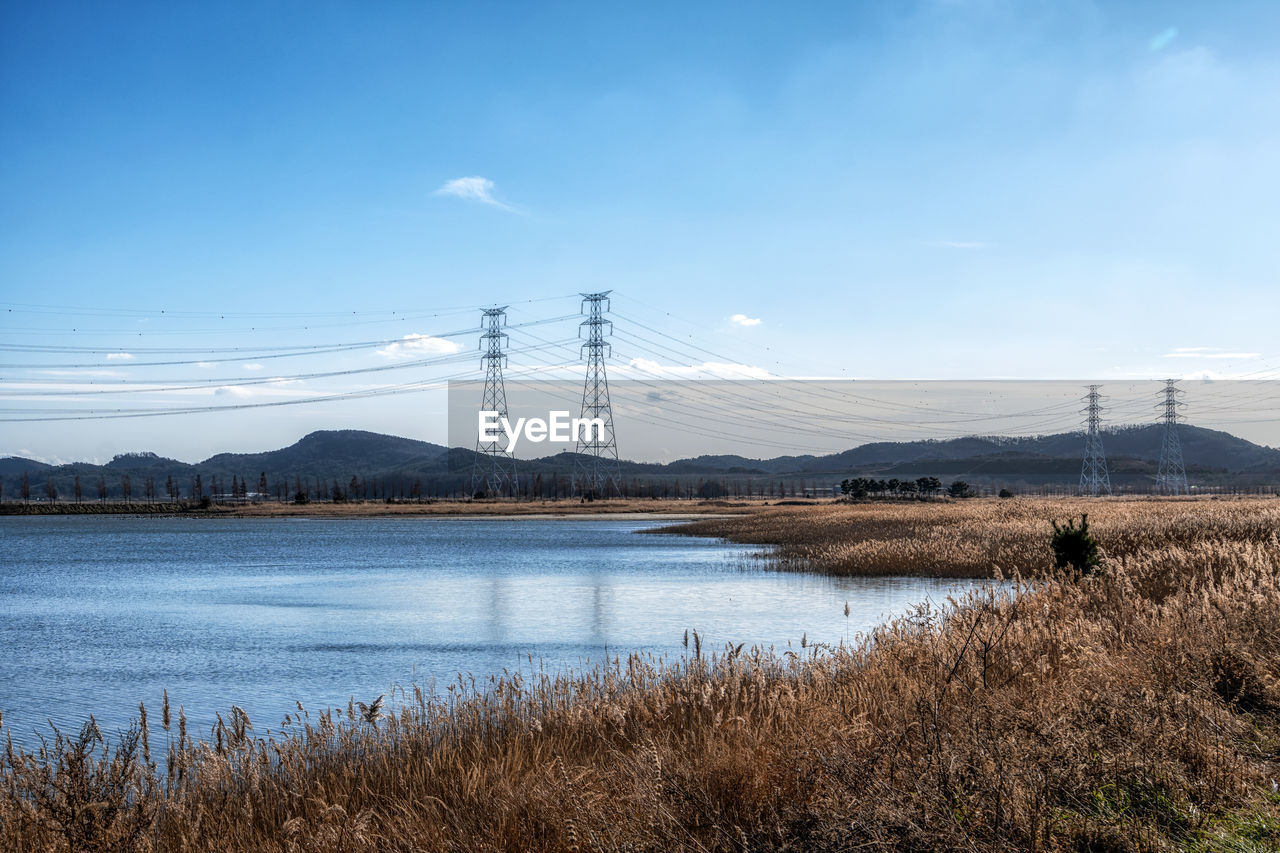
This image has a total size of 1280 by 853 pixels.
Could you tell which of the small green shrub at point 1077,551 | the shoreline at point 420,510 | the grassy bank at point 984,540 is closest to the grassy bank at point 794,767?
the small green shrub at point 1077,551

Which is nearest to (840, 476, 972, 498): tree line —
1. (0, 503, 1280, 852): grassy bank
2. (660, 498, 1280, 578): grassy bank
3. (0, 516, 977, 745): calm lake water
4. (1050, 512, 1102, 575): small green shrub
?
(660, 498, 1280, 578): grassy bank

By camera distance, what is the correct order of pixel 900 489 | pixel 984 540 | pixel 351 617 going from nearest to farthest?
1. pixel 351 617
2. pixel 984 540
3. pixel 900 489

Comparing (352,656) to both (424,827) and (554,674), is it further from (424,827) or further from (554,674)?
(424,827)

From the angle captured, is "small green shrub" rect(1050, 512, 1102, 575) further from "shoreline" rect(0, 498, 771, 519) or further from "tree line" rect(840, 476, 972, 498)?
"tree line" rect(840, 476, 972, 498)

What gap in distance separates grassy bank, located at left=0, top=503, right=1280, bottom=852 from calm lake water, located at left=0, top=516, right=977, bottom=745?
6.61 metres

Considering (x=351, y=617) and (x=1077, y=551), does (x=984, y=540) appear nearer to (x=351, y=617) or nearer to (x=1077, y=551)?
(x=1077, y=551)

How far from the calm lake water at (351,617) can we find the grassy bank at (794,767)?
6.61 m

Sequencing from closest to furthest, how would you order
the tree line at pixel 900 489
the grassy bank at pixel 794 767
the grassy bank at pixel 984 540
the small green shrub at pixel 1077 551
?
the grassy bank at pixel 794 767 → the small green shrub at pixel 1077 551 → the grassy bank at pixel 984 540 → the tree line at pixel 900 489

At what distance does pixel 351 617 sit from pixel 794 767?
25170 millimetres

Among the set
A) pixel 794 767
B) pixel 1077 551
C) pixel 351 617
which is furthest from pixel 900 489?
pixel 794 767

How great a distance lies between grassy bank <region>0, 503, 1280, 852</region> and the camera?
7023 mm

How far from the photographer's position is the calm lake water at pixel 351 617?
20094mm

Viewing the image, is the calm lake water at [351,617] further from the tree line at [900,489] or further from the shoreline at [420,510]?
the tree line at [900,489]

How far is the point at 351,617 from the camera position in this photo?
31188mm
